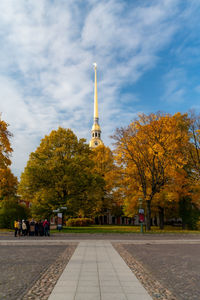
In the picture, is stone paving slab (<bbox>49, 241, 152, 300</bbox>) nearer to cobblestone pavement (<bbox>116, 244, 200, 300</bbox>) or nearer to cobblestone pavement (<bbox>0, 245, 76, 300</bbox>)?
cobblestone pavement (<bbox>116, 244, 200, 300</bbox>)

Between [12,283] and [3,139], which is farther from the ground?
[3,139]

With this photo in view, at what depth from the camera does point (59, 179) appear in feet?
112

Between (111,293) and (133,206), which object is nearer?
(111,293)

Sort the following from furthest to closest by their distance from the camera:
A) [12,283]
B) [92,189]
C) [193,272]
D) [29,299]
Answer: [92,189] → [193,272] → [12,283] → [29,299]

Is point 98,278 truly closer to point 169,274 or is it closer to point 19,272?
point 169,274

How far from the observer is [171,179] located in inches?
1318

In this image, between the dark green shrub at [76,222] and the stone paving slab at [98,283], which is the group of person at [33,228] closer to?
the stone paving slab at [98,283]

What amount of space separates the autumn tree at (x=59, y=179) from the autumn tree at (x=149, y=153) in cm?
483

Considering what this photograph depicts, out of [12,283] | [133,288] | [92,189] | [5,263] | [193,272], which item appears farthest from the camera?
[92,189]

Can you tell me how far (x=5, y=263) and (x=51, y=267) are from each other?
2314 mm

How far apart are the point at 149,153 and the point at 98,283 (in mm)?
25799

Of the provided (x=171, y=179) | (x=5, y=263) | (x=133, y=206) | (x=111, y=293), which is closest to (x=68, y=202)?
(x=133, y=206)

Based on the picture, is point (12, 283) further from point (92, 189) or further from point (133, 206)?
point (133, 206)

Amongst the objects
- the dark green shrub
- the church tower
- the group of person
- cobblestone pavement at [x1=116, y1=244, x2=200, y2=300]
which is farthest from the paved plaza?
the church tower
